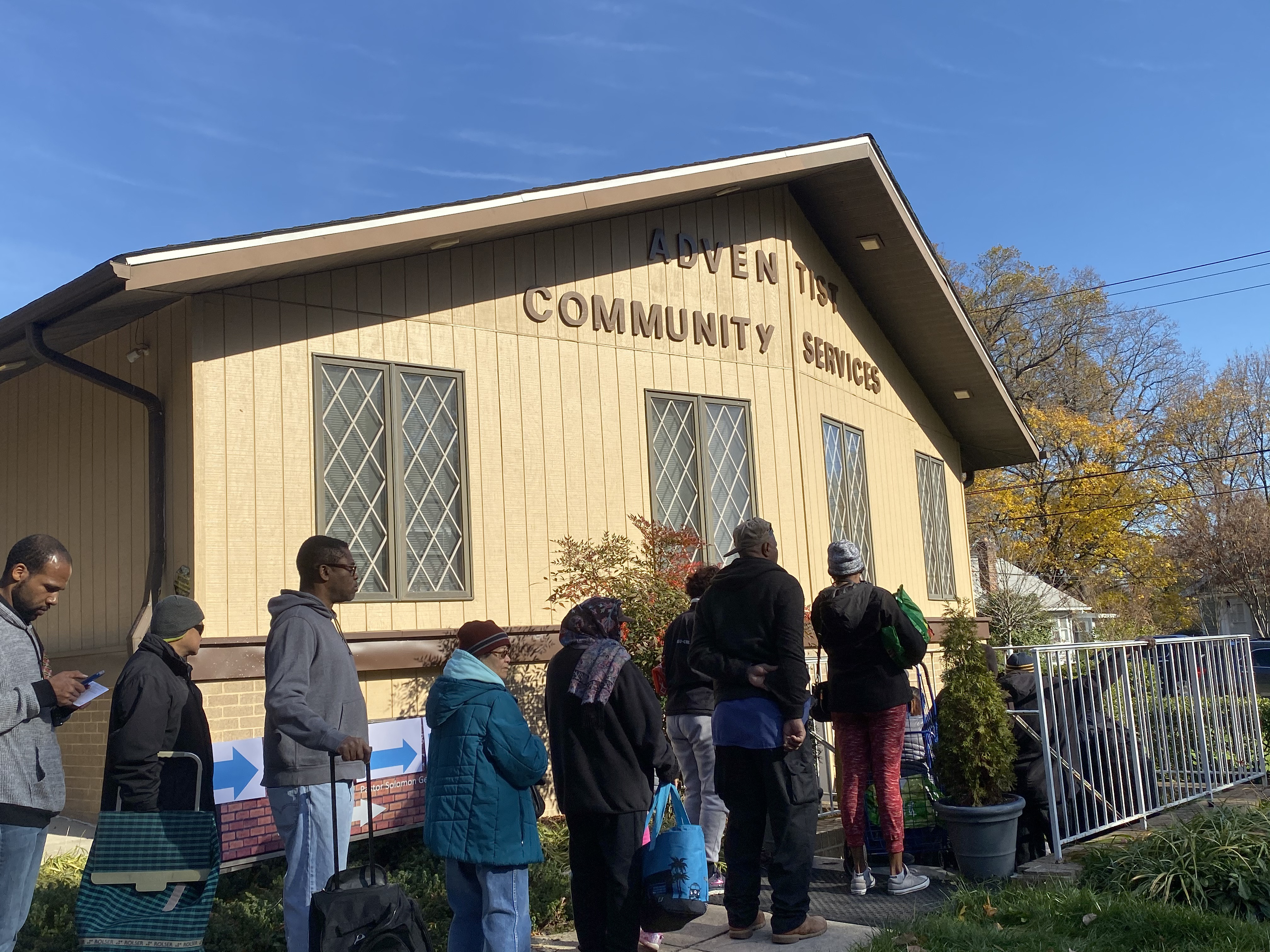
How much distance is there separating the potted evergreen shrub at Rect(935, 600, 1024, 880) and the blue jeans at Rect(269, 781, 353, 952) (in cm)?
347

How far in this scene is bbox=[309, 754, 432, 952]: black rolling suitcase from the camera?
4.05m

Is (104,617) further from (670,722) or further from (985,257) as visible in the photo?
(985,257)

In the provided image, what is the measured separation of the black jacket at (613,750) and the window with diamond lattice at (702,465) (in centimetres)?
537

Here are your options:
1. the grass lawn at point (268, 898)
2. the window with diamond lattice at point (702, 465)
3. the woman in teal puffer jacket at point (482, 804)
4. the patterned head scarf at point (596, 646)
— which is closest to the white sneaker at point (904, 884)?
the grass lawn at point (268, 898)

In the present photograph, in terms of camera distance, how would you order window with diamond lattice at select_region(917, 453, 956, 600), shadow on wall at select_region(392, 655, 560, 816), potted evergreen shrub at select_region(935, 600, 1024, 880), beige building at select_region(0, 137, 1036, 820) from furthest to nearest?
window with diamond lattice at select_region(917, 453, 956, 600) < shadow on wall at select_region(392, 655, 560, 816) < beige building at select_region(0, 137, 1036, 820) < potted evergreen shrub at select_region(935, 600, 1024, 880)

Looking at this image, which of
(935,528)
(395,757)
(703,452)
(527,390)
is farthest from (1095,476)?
(395,757)

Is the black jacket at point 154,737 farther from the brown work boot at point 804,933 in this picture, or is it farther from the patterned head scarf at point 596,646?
the brown work boot at point 804,933

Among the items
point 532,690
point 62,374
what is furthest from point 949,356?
point 62,374

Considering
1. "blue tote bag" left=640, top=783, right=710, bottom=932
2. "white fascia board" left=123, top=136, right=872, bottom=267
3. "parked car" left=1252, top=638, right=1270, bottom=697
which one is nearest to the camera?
"blue tote bag" left=640, top=783, right=710, bottom=932

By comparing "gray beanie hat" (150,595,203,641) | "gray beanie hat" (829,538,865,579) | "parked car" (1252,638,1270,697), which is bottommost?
"parked car" (1252,638,1270,697)

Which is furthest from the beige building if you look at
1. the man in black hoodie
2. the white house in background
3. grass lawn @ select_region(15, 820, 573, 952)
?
the white house in background

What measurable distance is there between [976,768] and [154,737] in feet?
14.0

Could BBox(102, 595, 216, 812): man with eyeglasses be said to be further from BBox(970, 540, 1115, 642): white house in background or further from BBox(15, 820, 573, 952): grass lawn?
BBox(970, 540, 1115, 642): white house in background

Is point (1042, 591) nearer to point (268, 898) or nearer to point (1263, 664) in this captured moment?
point (1263, 664)
